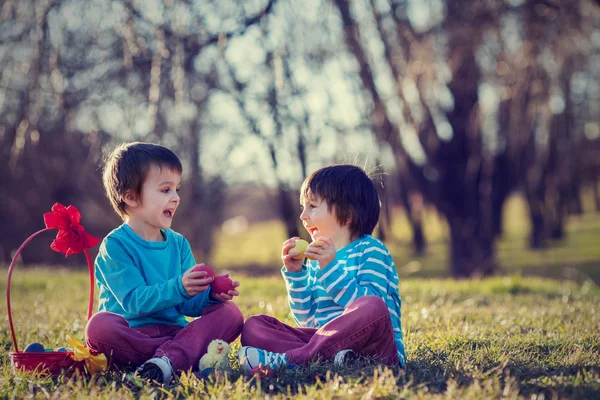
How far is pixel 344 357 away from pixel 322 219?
0.73m

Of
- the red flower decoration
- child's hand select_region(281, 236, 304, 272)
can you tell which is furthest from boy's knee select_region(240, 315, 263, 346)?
the red flower decoration

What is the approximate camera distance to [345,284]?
3053mm

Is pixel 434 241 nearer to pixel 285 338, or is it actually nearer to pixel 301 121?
pixel 301 121

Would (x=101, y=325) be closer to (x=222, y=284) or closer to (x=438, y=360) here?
(x=222, y=284)

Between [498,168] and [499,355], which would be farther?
[498,168]

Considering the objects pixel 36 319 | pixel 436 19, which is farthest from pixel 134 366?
pixel 436 19

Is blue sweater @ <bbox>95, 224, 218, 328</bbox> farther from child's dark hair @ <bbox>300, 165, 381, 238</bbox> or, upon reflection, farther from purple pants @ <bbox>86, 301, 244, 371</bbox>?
child's dark hair @ <bbox>300, 165, 381, 238</bbox>

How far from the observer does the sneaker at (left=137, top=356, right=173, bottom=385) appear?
2.88 metres

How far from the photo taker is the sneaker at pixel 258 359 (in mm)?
2928

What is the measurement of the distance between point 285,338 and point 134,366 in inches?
29.1

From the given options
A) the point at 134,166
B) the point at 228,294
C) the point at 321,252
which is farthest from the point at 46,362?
the point at 321,252

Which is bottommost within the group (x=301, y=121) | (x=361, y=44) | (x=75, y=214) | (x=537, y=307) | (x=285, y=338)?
(x=537, y=307)

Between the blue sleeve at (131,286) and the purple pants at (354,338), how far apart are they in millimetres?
510

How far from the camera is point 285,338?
319 cm
